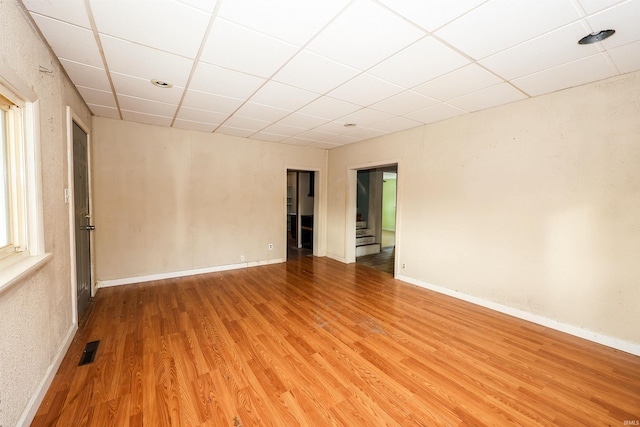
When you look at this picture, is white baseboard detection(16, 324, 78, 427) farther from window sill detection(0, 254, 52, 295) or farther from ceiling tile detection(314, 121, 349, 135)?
ceiling tile detection(314, 121, 349, 135)

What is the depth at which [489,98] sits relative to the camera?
3.04 meters

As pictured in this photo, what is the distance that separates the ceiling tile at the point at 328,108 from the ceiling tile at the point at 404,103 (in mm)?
338

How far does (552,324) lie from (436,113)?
2.91 meters

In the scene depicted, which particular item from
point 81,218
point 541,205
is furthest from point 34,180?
point 541,205

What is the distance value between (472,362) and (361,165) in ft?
12.7

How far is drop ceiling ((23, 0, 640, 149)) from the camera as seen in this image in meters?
1.67

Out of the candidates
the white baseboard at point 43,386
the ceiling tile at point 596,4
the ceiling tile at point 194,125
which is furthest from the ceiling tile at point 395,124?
the white baseboard at point 43,386

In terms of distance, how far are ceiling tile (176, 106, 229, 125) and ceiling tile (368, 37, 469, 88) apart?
242cm

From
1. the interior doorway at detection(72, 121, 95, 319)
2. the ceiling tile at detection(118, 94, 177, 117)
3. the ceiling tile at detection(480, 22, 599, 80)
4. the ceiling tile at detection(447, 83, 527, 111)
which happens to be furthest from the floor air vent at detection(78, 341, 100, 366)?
the ceiling tile at detection(447, 83, 527, 111)

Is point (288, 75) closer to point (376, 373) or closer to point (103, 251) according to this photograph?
point (376, 373)

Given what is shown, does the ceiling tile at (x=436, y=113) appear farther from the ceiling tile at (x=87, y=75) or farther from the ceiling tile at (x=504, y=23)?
the ceiling tile at (x=87, y=75)

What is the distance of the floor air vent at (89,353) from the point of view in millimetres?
2201

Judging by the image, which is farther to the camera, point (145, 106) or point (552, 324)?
point (145, 106)

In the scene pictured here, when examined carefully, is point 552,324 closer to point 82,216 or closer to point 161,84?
point 161,84
